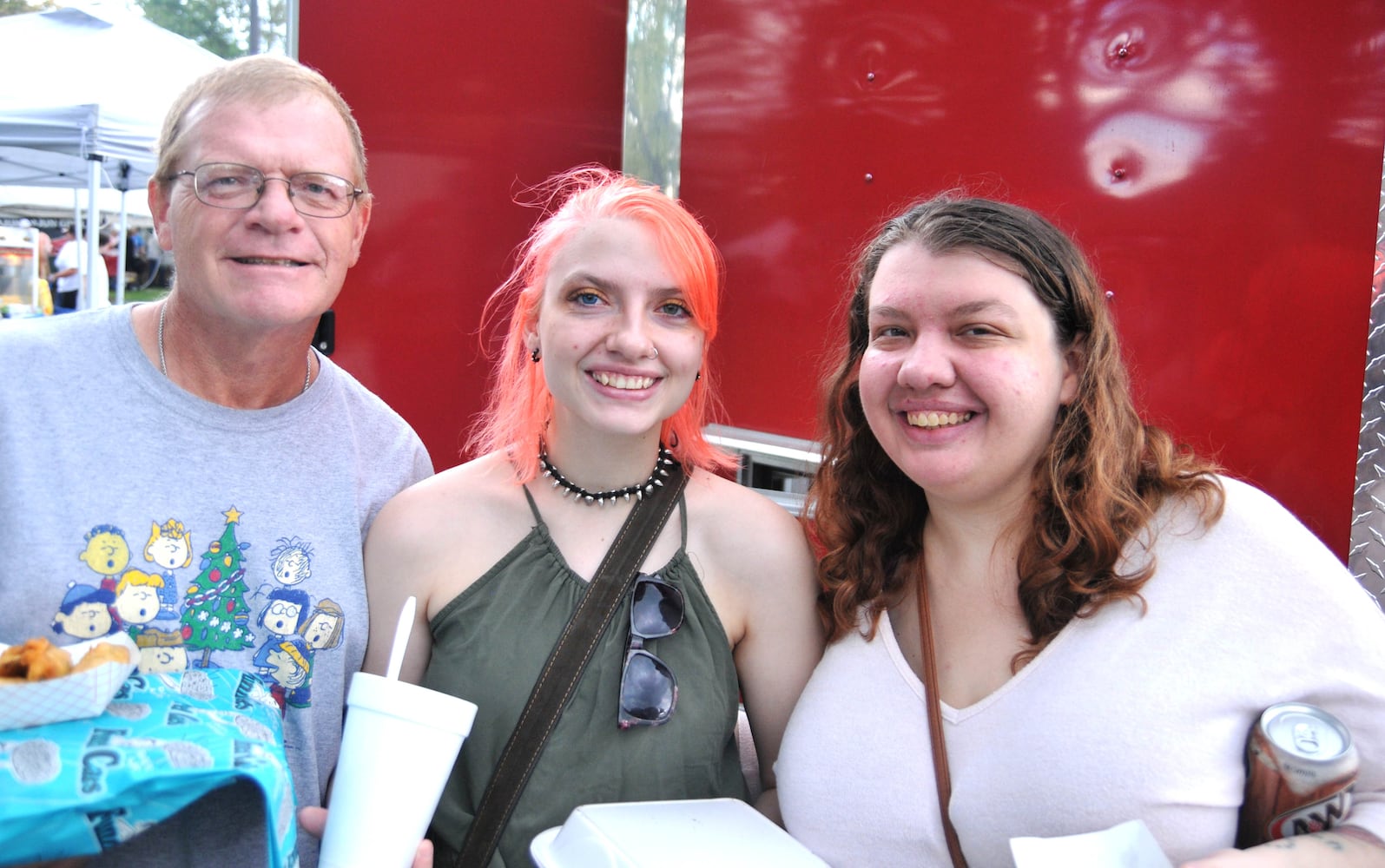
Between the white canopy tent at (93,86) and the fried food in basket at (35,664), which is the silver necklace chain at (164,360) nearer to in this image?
the fried food in basket at (35,664)

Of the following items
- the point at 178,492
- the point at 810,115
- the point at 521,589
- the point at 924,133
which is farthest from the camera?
the point at 810,115

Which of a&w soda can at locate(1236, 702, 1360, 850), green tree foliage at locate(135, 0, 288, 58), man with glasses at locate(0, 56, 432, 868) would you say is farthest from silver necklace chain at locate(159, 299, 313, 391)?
green tree foliage at locate(135, 0, 288, 58)

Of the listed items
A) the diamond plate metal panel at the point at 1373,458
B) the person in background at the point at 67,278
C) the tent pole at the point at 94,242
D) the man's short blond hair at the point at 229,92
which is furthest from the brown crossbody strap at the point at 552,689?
the person in background at the point at 67,278

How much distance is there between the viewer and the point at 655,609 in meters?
1.78

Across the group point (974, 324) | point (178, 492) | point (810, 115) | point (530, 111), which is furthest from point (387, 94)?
point (974, 324)

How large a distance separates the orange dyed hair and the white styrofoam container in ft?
2.33

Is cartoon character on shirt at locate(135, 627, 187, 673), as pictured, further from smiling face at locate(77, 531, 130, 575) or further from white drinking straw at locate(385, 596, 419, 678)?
white drinking straw at locate(385, 596, 419, 678)

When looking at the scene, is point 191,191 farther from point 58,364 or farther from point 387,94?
point 387,94

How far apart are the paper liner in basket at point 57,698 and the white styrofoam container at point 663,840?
0.60m

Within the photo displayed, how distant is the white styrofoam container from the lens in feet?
4.42

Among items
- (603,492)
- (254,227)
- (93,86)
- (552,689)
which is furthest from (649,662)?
(93,86)

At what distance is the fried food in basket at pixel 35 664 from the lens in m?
1.15

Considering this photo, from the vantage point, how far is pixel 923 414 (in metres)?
1.62

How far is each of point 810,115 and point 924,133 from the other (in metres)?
0.40
